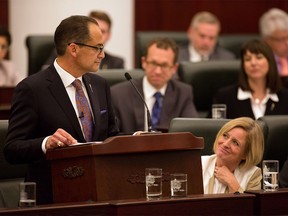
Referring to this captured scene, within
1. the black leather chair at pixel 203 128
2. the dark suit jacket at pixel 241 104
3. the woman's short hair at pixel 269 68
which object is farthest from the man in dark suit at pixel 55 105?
the woman's short hair at pixel 269 68

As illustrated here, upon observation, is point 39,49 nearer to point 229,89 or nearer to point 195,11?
point 229,89

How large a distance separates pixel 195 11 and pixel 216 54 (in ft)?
3.84

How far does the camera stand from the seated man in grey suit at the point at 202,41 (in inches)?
311

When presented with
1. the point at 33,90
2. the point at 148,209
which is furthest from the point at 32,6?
the point at 148,209

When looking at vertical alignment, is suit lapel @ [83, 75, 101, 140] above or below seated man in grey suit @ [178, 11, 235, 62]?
below

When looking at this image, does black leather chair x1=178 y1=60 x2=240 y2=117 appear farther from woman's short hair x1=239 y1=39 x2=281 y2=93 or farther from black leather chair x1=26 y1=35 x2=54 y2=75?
black leather chair x1=26 y1=35 x2=54 y2=75

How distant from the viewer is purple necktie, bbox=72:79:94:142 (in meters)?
3.93

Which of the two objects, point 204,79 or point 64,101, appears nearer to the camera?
point 64,101

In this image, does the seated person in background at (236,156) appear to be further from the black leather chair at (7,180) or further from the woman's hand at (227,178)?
the black leather chair at (7,180)

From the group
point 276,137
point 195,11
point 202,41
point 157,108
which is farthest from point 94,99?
point 195,11

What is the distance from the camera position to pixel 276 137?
5062mm

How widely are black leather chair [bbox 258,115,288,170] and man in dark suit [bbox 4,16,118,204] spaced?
1.33 m

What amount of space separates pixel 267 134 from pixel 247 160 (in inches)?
20.8

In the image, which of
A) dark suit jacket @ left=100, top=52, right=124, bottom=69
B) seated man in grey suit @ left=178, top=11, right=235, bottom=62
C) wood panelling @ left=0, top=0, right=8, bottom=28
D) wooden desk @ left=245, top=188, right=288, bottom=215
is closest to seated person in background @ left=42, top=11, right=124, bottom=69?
dark suit jacket @ left=100, top=52, right=124, bottom=69
